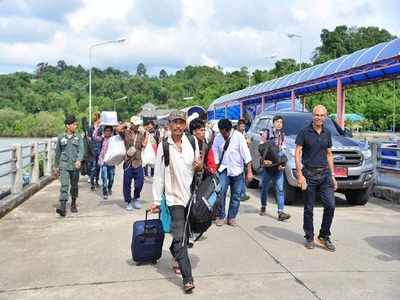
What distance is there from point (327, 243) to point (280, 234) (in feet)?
3.43

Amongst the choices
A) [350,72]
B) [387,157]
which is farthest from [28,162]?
[350,72]

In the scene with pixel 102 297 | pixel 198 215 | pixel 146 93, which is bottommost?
pixel 102 297

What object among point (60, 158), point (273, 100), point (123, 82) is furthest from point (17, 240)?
point (123, 82)

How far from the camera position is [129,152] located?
391 inches

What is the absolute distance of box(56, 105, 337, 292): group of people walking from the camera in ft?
17.4

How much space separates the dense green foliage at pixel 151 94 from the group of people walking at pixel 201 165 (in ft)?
108

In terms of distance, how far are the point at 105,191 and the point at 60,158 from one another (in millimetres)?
2528

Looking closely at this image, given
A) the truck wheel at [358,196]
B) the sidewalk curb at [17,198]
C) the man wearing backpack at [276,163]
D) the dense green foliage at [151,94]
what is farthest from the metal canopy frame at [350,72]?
the dense green foliage at [151,94]

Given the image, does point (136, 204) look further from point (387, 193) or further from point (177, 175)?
point (387, 193)

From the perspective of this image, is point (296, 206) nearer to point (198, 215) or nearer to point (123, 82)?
point (198, 215)

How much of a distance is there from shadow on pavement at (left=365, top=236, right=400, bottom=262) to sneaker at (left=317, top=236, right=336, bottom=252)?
0.56 m

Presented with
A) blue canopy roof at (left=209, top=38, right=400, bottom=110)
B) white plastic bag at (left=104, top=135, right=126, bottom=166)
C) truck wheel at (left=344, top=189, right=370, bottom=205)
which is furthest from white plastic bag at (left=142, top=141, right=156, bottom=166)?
blue canopy roof at (left=209, top=38, right=400, bottom=110)

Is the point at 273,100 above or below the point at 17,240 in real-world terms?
above

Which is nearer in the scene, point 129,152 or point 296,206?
point 129,152
